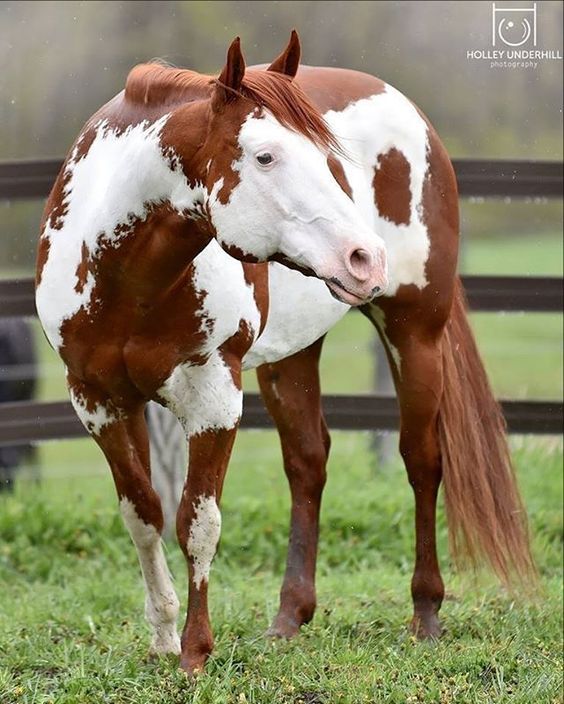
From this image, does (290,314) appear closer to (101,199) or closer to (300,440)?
(300,440)

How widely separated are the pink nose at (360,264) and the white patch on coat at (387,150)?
1249 mm

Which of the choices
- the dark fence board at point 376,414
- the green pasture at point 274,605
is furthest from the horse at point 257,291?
the dark fence board at point 376,414

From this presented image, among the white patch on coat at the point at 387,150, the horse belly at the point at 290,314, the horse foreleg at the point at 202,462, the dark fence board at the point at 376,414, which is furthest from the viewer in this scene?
the dark fence board at the point at 376,414

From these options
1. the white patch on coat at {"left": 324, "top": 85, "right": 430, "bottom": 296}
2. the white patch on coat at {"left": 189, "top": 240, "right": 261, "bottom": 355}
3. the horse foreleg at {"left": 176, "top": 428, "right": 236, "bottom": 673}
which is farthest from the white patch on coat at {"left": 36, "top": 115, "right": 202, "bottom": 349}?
the white patch on coat at {"left": 324, "top": 85, "right": 430, "bottom": 296}

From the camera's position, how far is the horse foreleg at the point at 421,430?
4.49 meters

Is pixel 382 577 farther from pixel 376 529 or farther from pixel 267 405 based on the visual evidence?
pixel 267 405

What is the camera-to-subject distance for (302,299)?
413 cm

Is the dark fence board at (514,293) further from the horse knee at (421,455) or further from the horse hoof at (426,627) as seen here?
the horse hoof at (426,627)

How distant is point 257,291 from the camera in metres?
3.81

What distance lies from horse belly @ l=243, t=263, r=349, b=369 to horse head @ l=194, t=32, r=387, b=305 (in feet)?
2.83

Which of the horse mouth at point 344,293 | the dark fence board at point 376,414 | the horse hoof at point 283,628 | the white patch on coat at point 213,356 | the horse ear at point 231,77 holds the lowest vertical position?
the dark fence board at point 376,414

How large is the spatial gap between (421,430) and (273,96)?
1754 mm

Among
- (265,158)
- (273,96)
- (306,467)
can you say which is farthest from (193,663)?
(273,96)

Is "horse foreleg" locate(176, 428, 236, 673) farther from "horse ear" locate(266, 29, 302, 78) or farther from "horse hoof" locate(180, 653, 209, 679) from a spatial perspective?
"horse ear" locate(266, 29, 302, 78)
